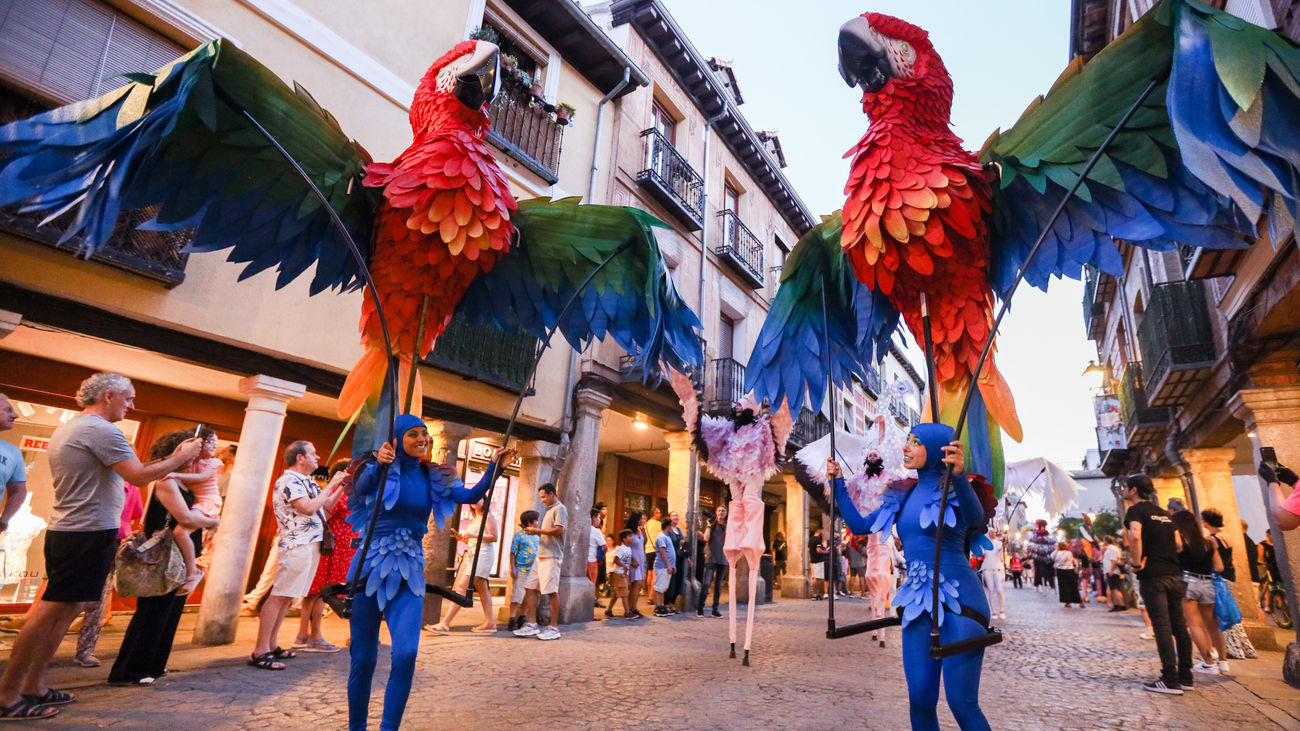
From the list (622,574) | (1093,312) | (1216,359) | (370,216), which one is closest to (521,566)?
(622,574)

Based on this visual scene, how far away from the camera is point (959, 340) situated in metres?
2.70

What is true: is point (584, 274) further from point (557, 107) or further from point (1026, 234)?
point (557, 107)

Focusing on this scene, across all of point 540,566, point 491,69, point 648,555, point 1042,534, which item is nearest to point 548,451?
point 540,566

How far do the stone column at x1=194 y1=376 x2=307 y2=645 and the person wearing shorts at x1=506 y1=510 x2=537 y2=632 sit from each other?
2.70 m

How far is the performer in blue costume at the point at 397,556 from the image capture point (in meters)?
2.58

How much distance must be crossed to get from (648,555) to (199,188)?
10992 mm

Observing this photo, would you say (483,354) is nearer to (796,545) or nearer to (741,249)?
(741,249)

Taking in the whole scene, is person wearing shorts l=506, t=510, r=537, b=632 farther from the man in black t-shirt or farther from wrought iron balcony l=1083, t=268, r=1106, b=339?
wrought iron balcony l=1083, t=268, r=1106, b=339

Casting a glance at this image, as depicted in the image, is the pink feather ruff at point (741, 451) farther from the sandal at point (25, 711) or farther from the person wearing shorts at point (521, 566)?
the sandal at point (25, 711)

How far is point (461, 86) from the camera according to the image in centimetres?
302

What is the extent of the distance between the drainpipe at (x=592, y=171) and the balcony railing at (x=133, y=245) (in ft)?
16.3

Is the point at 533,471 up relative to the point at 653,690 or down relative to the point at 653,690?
up

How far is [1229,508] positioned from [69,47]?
48.3 feet

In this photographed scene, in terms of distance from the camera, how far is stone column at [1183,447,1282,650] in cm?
827
